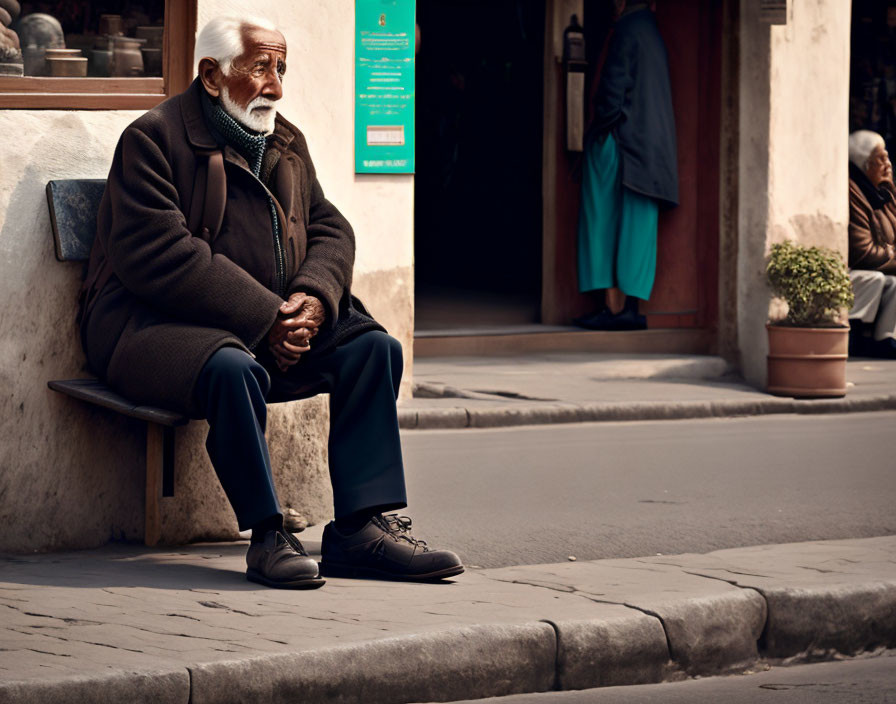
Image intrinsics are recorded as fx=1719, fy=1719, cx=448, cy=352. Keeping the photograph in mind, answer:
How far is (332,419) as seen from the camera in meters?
5.64

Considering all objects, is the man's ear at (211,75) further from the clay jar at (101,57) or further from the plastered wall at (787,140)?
the plastered wall at (787,140)

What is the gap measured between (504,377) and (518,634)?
261 inches

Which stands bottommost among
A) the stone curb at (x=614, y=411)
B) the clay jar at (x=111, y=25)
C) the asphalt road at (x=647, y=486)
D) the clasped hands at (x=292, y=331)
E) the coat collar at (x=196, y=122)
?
the asphalt road at (x=647, y=486)

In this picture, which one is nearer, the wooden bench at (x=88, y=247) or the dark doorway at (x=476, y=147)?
the wooden bench at (x=88, y=247)

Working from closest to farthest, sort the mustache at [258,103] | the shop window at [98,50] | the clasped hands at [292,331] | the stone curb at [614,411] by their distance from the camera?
the clasped hands at [292,331], the mustache at [258,103], the shop window at [98,50], the stone curb at [614,411]

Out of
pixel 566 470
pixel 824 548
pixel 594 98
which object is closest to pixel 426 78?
pixel 594 98

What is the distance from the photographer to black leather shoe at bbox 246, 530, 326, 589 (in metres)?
5.18

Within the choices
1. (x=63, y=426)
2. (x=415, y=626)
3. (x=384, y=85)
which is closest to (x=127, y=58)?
(x=63, y=426)

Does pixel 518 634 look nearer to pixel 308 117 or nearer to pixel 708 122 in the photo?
pixel 308 117

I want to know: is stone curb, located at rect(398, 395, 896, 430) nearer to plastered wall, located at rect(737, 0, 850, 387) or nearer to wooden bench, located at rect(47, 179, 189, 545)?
plastered wall, located at rect(737, 0, 850, 387)

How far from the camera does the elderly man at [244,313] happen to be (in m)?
5.31

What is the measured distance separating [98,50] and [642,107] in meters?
6.62

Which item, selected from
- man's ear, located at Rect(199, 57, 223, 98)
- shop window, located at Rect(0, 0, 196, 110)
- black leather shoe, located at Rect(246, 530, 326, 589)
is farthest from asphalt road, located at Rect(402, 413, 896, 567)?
shop window, located at Rect(0, 0, 196, 110)

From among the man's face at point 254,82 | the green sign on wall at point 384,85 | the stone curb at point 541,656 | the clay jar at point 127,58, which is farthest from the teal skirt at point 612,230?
the stone curb at point 541,656
